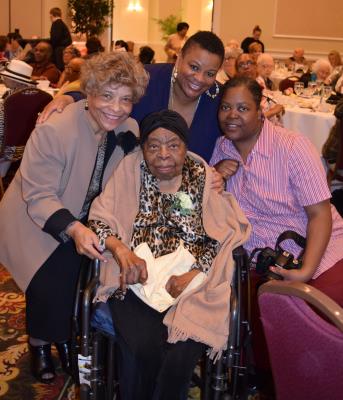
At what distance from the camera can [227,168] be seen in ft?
6.86

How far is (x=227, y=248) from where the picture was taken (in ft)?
5.93

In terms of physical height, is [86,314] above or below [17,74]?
below

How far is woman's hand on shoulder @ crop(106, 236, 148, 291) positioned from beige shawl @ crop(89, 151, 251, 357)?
61 mm

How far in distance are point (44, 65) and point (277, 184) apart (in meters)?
5.21

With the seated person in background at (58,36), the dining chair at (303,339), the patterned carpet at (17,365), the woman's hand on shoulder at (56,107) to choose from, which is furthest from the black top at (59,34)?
the dining chair at (303,339)

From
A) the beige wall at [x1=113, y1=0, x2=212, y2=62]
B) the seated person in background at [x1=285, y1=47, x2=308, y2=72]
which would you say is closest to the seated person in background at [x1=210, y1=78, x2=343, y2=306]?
the seated person in background at [x1=285, y1=47, x2=308, y2=72]

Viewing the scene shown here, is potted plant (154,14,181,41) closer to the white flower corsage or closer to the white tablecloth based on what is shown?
the white tablecloth

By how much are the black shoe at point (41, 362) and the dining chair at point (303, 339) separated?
126cm

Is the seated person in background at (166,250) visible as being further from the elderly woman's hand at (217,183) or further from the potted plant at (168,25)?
the potted plant at (168,25)

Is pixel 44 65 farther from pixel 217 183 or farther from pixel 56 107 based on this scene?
pixel 217 183

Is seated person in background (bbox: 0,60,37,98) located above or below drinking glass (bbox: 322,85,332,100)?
above

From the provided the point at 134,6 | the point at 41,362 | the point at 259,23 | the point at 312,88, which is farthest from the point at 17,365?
the point at 134,6

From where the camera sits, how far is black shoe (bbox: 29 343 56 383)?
86.0 inches

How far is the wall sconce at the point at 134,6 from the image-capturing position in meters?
15.0
